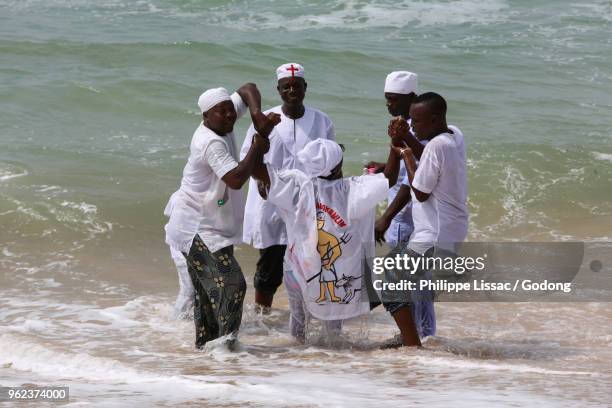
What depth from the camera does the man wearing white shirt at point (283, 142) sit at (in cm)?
738

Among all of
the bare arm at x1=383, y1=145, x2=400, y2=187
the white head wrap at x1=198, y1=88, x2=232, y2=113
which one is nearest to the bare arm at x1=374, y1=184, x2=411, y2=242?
the bare arm at x1=383, y1=145, x2=400, y2=187

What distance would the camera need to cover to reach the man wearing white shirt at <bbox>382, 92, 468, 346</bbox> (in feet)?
19.8

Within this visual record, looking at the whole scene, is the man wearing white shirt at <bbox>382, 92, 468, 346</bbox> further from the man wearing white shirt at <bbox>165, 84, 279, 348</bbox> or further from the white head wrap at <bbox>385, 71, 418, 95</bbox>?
the man wearing white shirt at <bbox>165, 84, 279, 348</bbox>

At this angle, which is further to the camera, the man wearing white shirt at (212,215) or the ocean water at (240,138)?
the man wearing white shirt at (212,215)

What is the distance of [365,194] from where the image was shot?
617 cm

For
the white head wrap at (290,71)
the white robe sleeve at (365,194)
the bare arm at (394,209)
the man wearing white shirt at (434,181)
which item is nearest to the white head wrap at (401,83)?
the man wearing white shirt at (434,181)

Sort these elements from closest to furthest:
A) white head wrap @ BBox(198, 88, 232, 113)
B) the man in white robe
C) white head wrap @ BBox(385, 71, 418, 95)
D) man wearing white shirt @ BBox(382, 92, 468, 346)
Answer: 1. man wearing white shirt @ BBox(382, 92, 468, 346)
2. the man in white robe
3. white head wrap @ BBox(198, 88, 232, 113)
4. white head wrap @ BBox(385, 71, 418, 95)

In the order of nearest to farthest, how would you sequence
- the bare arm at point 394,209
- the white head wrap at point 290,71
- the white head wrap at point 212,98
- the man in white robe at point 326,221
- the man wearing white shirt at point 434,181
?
the man wearing white shirt at point 434,181 → the man in white robe at point 326,221 → the white head wrap at point 212,98 → the bare arm at point 394,209 → the white head wrap at point 290,71

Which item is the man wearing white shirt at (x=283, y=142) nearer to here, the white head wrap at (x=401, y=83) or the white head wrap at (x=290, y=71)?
the white head wrap at (x=290, y=71)

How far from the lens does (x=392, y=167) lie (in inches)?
251

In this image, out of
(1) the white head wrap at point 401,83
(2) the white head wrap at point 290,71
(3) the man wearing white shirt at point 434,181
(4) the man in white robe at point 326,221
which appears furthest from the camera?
(2) the white head wrap at point 290,71

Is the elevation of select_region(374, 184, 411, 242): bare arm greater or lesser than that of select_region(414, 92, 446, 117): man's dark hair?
lesser

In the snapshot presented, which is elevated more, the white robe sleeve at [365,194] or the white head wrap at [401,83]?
the white head wrap at [401,83]

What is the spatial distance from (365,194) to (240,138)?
7.84 meters
